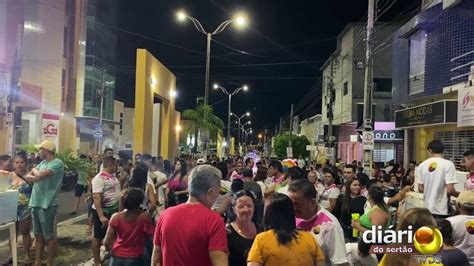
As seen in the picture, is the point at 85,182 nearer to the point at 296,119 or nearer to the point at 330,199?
the point at 330,199

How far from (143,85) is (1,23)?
834 centimetres

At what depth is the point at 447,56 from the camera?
19.0 metres

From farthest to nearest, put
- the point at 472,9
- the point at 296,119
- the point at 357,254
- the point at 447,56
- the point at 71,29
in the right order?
the point at 296,119
the point at 71,29
the point at 447,56
the point at 472,9
the point at 357,254

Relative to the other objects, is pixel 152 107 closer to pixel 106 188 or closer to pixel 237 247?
pixel 106 188

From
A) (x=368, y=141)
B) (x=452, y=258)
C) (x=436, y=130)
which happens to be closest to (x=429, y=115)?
(x=436, y=130)

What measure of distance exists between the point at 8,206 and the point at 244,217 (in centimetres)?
428

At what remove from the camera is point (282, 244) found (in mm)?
3539

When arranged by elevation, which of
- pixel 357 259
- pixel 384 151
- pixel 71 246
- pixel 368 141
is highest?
pixel 368 141

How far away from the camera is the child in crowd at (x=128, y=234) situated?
550cm

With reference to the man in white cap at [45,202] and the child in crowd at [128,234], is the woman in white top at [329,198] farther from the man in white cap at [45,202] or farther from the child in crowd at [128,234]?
the man in white cap at [45,202]

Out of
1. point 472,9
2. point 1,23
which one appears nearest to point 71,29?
point 1,23

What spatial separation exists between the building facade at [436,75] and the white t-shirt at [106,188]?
1116 cm

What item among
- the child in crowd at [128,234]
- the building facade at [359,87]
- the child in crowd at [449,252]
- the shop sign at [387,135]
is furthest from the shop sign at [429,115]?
the child in crowd at [449,252]

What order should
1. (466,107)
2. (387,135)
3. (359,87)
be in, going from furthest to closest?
1. (359,87)
2. (387,135)
3. (466,107)
